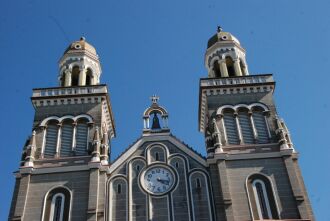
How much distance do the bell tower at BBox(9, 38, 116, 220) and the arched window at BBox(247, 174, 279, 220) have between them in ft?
29.4

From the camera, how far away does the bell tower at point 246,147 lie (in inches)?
1193

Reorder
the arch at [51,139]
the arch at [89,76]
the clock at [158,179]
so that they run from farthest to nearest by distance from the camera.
A: the arch at [89,76] → the arch at [51,139] → the clock at [158,179]

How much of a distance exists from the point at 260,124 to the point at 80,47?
16.2m

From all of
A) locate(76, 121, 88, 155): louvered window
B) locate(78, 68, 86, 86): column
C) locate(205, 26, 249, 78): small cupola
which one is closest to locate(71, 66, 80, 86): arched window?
locate(78, 68, 86, 86): column

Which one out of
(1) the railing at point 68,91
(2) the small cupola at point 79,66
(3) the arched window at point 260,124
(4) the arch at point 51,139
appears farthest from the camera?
(2) the small cupola at point 79,66

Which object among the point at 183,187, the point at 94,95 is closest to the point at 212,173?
the point at 183,187

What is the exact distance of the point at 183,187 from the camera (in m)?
31.8

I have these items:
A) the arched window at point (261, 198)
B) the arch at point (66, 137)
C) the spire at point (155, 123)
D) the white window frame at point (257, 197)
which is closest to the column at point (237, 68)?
the spire at point (155, 123)

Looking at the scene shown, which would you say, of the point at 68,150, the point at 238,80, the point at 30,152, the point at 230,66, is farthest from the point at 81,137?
the point at 230,66

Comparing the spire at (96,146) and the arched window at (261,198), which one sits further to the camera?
the spire at (96,146)

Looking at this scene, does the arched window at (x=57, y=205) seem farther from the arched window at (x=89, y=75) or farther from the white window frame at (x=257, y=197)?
the arched window at (x=89, y=75)

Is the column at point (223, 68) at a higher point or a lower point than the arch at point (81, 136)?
higher

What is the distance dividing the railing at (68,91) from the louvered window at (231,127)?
900 centimetres

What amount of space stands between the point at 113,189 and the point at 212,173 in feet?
20.4
